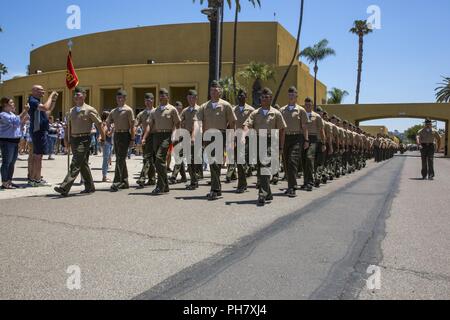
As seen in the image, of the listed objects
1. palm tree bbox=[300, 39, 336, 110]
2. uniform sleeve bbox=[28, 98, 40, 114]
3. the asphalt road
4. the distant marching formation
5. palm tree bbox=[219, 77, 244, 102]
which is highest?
palm tree bbox=[300, 39, 336, 110]

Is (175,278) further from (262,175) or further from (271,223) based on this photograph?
(262,175)

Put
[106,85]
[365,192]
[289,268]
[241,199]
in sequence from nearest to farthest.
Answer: [289,268]
[241,199]
[365,192]
[106,85]

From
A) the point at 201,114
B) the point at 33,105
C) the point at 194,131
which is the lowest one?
the point at 194,131

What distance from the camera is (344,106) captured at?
53344mm

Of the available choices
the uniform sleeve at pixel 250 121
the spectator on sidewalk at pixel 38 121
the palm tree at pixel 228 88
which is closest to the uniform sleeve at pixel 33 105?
the spectator on sidewalk at pixel 38 121

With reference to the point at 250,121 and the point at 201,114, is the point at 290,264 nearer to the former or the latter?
the point at 250,121

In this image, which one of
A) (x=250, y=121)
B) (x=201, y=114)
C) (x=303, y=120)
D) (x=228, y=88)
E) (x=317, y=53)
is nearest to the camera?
(x=250, y=121)

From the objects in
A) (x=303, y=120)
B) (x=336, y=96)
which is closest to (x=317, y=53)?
(x=336, y=96)

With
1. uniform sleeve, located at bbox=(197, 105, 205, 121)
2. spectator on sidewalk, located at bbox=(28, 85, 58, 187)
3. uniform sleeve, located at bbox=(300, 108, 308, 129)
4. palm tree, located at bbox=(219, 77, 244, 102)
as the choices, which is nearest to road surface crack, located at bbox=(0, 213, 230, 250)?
spectator on sidewalk, located at bbox=(28, 85, 58, 187)

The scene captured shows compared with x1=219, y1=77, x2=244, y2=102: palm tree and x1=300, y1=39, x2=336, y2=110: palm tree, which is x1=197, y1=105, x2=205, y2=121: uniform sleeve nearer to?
x1=219, y1=77, x2=244, y2=102: palm tree

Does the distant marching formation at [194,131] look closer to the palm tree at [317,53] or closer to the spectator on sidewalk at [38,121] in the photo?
the spectator on sidewalk at [38,121]
